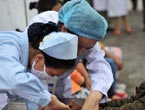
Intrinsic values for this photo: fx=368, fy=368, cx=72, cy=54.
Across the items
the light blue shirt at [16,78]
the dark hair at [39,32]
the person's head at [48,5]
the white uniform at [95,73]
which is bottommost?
the white uniform at [95,73]

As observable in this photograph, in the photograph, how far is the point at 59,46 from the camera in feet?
4.43

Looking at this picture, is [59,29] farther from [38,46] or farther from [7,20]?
[7,20]

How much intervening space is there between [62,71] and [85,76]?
3.61 feet

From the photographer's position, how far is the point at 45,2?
2.30 m

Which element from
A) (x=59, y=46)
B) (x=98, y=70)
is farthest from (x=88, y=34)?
(x=98, y=70)

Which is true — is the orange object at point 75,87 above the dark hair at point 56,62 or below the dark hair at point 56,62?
below

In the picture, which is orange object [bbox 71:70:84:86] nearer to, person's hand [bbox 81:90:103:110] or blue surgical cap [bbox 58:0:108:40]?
person's hand [bbox 81:90:103:110]

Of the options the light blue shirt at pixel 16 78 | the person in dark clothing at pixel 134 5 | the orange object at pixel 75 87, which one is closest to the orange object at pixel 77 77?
the orange object at pixel 75 87

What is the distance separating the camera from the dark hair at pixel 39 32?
4.77 ft

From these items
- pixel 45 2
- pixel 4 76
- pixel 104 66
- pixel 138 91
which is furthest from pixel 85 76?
pixel 4 76

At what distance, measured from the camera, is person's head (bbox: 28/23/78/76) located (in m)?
1.35

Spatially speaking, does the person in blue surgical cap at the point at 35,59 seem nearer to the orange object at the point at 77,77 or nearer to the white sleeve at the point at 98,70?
the white sleeve at the point at 98,70

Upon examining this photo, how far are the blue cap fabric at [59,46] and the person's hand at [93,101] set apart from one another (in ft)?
1.03

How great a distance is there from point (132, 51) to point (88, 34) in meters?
2.79
